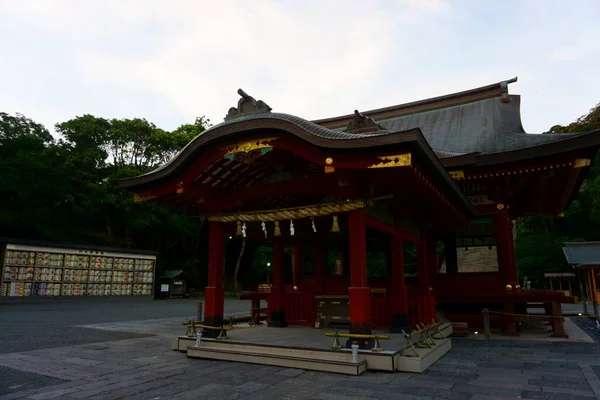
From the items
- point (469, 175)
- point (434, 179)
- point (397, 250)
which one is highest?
point (469, 175)

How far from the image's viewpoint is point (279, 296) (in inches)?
418

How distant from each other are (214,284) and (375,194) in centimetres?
397

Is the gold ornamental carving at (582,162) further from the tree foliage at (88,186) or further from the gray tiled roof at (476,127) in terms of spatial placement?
the tree foliage at (88,186)

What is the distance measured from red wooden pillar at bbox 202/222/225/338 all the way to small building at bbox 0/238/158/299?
19449mm

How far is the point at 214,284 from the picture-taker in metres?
8.36

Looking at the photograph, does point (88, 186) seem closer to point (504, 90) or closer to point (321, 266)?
point (321, 266)

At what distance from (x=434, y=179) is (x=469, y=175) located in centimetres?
423

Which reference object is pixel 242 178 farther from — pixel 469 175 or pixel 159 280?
pixel 159 280

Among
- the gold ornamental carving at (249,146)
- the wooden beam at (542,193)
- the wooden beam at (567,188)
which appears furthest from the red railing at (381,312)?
the wooden beam at (567,188)

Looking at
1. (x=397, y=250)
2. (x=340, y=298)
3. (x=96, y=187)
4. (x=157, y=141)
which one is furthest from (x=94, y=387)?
(x=157, y=141)

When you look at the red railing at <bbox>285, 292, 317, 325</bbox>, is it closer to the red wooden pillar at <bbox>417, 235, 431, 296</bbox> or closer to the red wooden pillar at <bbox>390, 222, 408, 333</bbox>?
the red wooden pillar at <bbox>390, 222, 408, 333</bbox>

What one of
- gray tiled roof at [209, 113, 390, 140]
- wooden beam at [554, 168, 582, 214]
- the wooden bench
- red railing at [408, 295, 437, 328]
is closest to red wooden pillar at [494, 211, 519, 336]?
the wooden bench

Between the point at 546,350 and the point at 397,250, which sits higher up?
the point at 397,250

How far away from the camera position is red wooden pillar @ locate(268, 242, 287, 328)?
34.3 ft
